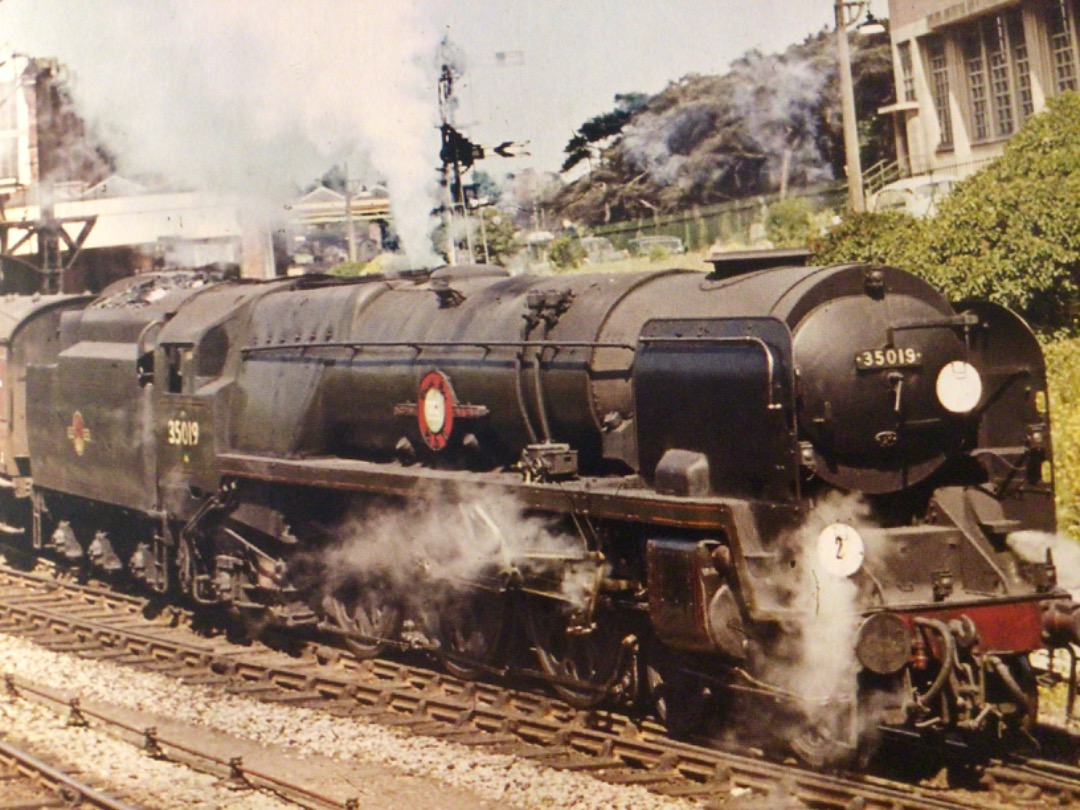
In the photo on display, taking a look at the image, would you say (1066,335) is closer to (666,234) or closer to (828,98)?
(666,234)

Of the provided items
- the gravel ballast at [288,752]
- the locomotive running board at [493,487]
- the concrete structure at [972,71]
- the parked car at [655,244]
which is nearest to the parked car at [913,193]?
the concrete structure at [972,71]

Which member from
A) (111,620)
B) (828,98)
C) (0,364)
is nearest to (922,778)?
(111,620)

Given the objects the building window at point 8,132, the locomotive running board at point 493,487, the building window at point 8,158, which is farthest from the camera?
the building window at point 8,158

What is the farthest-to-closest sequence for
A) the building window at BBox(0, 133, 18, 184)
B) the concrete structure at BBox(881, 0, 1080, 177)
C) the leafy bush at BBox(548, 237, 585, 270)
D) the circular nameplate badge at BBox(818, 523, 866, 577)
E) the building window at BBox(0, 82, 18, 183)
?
the leafy bush at BBox(548, 237, 585, 270)
the building window at BBox(0, 133, 18, 184)
the building window at BBox(0, 82, 18, 183)
the concrete structure at BBox(881, 0, 1080, 177)
the circular nameplate badge at BBox(818, 523, 866, 577)

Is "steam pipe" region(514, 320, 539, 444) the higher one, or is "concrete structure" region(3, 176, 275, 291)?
"concrete structure" region(3, 176, 275, 291)

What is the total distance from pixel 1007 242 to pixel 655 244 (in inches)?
516

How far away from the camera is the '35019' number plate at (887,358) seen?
23.9ft

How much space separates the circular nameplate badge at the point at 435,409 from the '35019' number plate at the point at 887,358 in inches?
127

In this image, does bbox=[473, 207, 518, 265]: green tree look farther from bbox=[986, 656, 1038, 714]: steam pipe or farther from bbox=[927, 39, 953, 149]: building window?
bbox=[986, 656, 1038, 714]: steam pipe

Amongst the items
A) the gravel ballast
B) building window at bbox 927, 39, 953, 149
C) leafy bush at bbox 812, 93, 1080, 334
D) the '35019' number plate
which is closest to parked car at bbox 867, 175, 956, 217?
building window at bbox 927, 39, 953, 149

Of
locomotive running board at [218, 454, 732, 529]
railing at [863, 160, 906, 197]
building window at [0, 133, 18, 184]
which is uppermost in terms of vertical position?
building window at [0, 133, 18, 184]

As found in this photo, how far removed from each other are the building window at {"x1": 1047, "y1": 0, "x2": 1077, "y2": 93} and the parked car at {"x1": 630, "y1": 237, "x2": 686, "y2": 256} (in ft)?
29.2

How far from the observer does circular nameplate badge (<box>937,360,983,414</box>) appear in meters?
7.57

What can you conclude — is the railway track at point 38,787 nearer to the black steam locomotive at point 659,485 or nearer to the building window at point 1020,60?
the black steam locomotive at point 659,485
